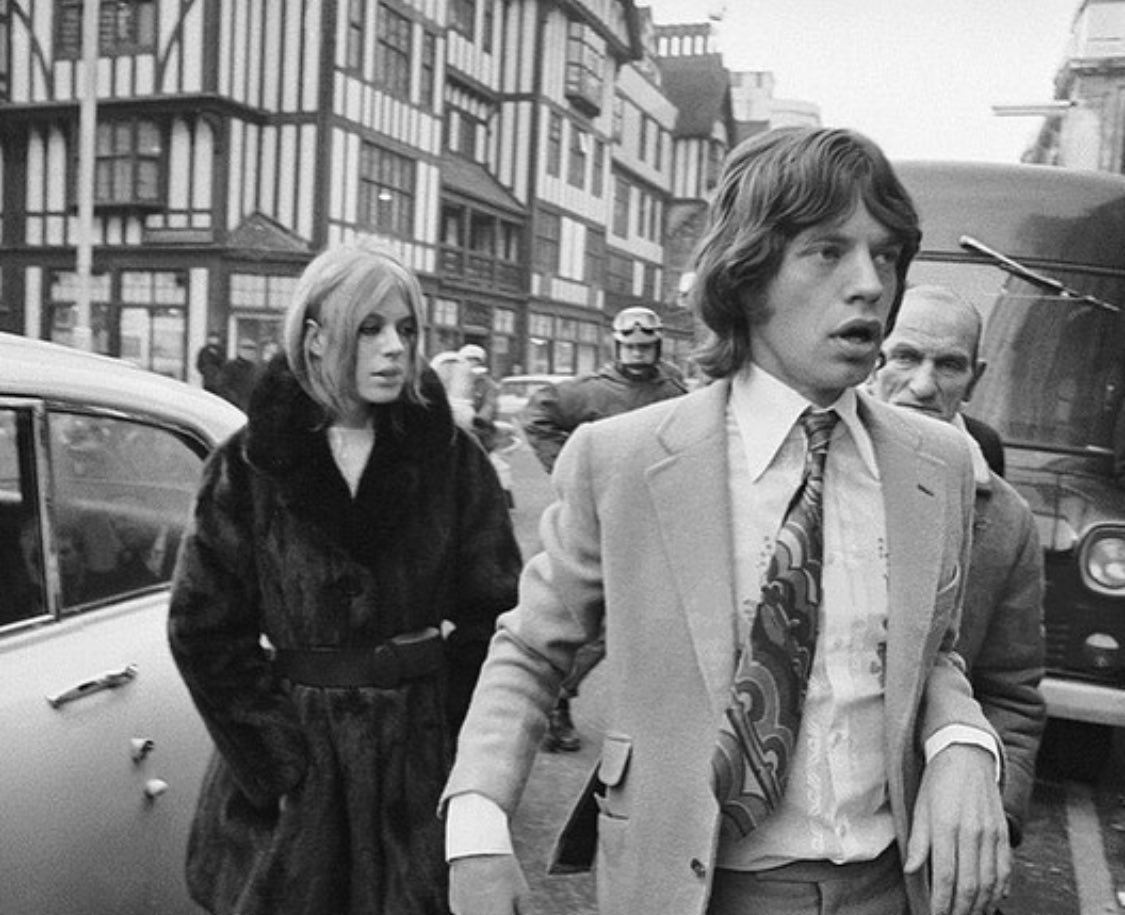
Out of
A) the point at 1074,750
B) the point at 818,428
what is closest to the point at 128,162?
the point at 1074,750

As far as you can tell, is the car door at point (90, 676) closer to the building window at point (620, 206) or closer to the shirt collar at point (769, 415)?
the shirt collar at point (769, 415)

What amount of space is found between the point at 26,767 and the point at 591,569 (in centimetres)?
155

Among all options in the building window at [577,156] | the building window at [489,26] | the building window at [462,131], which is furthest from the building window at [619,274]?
the building window at [489,26]

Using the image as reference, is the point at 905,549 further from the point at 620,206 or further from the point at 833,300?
the point at 620,206

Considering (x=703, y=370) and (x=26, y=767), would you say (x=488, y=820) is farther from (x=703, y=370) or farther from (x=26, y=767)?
(x=26, y=767)

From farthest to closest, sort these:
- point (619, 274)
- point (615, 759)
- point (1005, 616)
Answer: point (619, 274) < point (1005, 616) < point (615, 759)

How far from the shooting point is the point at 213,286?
1038 inches

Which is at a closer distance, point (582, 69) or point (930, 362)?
point (930, 362)

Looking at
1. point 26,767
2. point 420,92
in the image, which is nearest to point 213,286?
point 420,92

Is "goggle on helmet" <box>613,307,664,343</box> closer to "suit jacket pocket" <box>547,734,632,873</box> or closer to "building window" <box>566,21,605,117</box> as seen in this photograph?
"suit jacket pocket" <box>547,734,632,873</box>

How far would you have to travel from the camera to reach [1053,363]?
6594 millimetres

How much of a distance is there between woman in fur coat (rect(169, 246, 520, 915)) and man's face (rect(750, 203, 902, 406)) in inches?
Answer: 49.7

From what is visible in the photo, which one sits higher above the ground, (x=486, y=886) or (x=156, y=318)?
(x=156, y=318)

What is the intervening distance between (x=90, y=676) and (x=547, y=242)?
1519 inches
